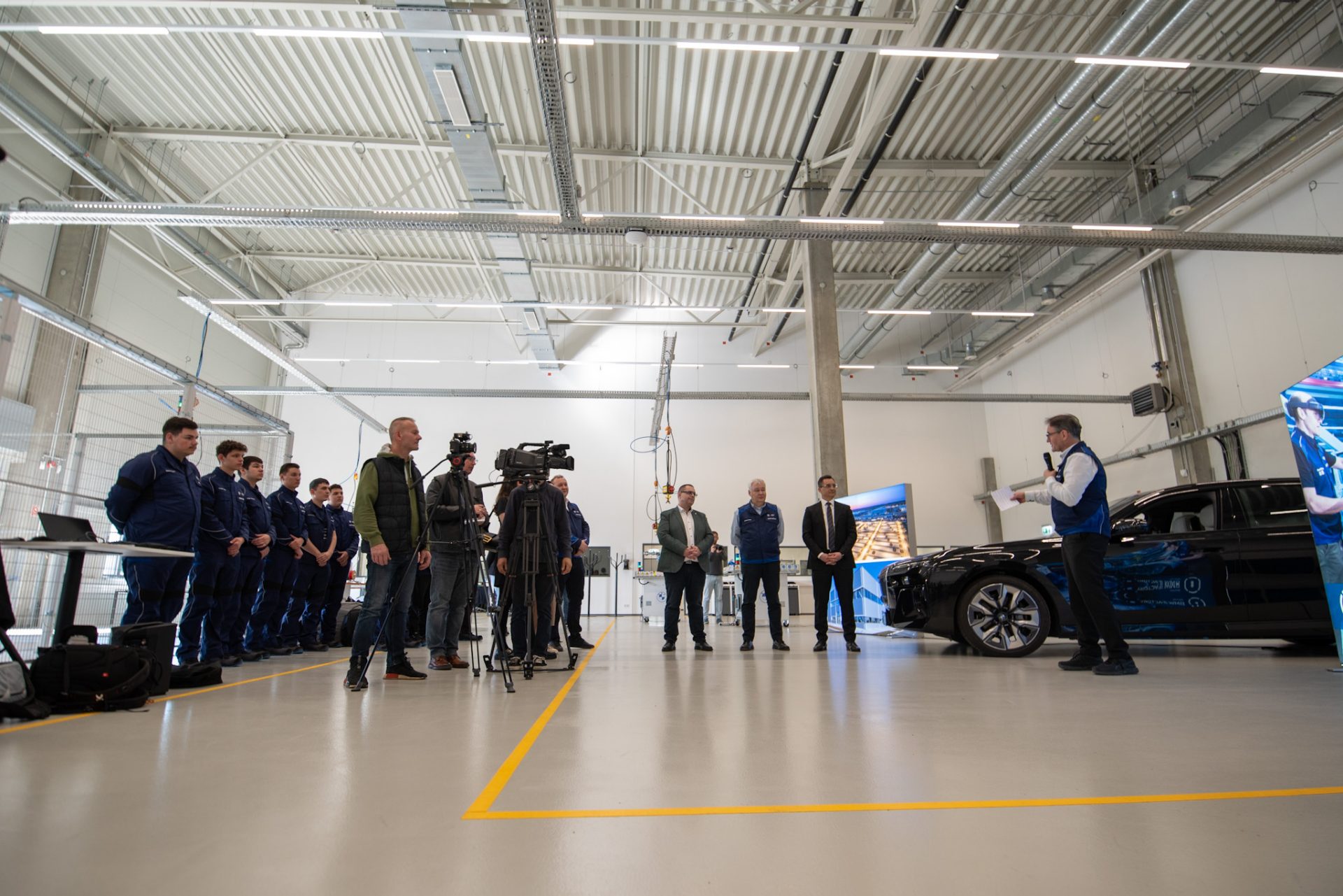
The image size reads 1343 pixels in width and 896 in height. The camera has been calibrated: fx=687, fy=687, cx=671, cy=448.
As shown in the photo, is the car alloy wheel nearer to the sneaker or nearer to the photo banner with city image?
the photo banner with city image

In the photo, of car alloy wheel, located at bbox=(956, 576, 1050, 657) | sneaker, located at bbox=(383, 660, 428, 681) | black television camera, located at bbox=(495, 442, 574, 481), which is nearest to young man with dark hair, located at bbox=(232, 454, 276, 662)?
sneaker, located at bbox=(383, 660, 428, 681)

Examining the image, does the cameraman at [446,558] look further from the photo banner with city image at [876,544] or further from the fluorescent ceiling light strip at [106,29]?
the fluorescent ceiling light strip at [106,29]

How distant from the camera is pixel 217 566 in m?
4.41

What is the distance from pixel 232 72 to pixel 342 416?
822cm

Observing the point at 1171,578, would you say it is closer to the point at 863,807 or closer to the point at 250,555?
the point at 863,807

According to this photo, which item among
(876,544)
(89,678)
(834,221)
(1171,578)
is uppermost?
(834,221)

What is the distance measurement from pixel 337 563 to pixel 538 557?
334 centimetres

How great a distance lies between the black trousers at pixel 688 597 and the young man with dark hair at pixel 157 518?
318cm

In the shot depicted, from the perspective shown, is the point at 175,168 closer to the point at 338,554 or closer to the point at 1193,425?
the point at 338,554

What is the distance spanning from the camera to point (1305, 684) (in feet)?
10.2

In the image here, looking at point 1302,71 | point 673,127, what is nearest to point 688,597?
point 673,127

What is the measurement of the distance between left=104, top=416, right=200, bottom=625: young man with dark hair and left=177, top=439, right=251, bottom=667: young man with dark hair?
13.9 inches

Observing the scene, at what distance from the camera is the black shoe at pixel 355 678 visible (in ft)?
11.3

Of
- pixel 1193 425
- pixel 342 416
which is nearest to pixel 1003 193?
pixel 1193 425
